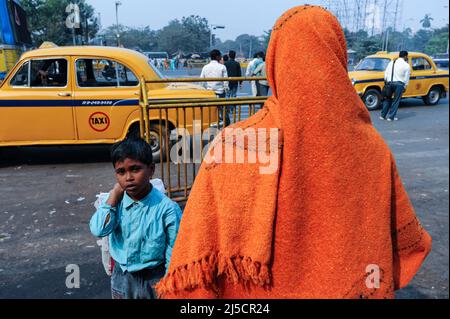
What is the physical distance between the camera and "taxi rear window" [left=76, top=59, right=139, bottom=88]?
253 inches

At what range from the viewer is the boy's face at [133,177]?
183cm

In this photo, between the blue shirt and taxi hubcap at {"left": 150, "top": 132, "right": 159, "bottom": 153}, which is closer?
the blue shirt

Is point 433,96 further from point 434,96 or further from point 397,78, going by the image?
point 397,78

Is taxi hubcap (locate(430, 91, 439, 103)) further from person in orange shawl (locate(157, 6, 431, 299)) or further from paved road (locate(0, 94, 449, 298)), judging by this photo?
person in orange shawl (locate(157, 6, 431, 299))

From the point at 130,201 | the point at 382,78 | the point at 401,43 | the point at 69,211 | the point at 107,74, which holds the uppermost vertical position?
the point at 401,43

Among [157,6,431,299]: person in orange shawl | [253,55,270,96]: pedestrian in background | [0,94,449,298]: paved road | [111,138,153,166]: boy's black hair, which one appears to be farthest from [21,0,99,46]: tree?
[157,6,431,299]: person in orange shawl

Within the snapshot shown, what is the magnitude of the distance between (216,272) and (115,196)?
783mm

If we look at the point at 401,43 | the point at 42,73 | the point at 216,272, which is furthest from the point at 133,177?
the point at 401,43

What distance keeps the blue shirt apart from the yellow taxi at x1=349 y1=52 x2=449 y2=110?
1099 centimetres

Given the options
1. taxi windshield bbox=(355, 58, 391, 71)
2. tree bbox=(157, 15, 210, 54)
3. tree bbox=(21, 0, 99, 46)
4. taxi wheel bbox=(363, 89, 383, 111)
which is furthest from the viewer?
tree bbox=(157, 15, 210, 54)

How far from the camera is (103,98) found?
6199mm

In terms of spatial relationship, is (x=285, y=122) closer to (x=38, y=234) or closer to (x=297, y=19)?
(x=297, y=19)

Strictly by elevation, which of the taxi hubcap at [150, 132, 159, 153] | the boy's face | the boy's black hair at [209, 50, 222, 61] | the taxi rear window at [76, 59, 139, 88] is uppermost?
the boy's black hair at [209, 50, 222, 61]

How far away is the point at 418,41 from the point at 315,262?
1260 inches
